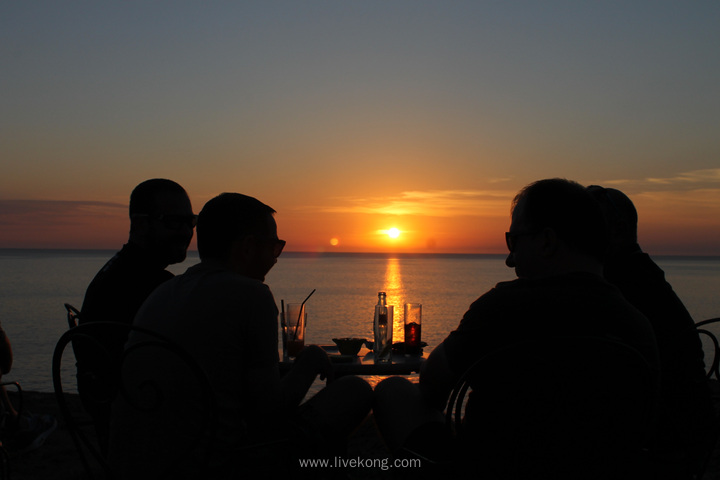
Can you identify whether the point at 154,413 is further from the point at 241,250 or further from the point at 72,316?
the point at 72,316

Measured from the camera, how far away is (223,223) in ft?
7.45

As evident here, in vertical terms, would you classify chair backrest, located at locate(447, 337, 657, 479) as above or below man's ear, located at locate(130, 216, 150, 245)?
below

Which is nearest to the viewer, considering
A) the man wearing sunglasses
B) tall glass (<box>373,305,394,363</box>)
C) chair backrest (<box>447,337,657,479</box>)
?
chair backrest (<box>447,337,657,479</box>)

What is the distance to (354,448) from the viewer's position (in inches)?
214

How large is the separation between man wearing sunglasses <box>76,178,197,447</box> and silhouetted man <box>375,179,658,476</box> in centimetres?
135

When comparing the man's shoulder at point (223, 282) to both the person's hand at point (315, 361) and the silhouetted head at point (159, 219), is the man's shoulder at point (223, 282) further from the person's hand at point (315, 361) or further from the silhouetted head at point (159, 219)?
the silhouetted head at point (159, 219)

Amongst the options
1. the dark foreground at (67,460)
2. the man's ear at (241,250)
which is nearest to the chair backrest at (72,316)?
the man's ear at (241,250)

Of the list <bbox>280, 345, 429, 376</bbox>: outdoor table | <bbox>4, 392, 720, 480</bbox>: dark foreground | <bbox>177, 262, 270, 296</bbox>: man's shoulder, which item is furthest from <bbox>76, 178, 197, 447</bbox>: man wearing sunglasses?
<bbox>4, 392, 720, 480</bbox>: dark foreground

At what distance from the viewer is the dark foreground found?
472 cm

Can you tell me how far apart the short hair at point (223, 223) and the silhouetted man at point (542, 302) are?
2.79 feet

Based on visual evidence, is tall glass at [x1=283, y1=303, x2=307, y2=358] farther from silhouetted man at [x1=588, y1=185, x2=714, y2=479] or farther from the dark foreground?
silhouetted man at [x1=588, y1=185, x2=714, y2=479]

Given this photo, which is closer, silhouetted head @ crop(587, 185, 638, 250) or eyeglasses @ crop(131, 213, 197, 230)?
silhouetted head @ crop(587, 185, 638, 250)

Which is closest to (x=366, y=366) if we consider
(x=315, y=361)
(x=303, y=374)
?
(x=315, y=361)

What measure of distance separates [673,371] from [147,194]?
2.34m
